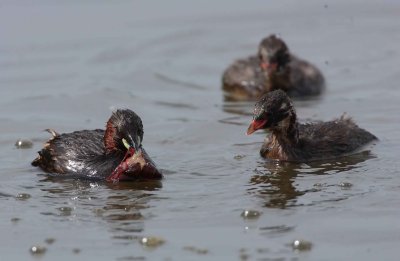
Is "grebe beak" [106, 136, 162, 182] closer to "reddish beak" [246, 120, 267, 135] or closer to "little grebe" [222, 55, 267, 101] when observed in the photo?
"reddish beak" [246, 120, 267, 135]

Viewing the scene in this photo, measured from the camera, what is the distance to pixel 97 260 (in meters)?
10.9

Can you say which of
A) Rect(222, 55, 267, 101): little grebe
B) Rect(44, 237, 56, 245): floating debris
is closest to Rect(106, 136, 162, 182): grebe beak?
Rect(44, 237, 56, 245): floating debris

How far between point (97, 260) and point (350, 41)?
13.1m

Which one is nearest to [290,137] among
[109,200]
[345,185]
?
[345,185]

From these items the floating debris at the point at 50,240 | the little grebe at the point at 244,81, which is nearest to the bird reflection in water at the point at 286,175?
the floating debris at the point at 50,240

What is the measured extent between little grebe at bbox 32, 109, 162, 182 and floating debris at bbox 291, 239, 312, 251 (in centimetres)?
332

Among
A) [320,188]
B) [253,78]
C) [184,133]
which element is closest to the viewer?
[320,188]

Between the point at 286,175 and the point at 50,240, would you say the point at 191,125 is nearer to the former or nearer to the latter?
the point at 286,175

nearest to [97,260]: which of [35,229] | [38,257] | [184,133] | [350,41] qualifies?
[38,257]

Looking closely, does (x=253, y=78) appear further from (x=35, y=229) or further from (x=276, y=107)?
(x=35, y=229)

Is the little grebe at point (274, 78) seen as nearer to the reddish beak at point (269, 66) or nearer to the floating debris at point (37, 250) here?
the reddish beak at point (269, 66)

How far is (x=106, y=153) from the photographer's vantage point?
14547 mm

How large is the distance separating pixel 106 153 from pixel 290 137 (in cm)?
240

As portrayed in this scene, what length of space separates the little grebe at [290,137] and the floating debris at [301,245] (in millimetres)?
4016
